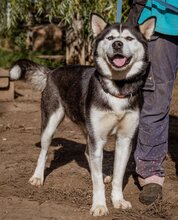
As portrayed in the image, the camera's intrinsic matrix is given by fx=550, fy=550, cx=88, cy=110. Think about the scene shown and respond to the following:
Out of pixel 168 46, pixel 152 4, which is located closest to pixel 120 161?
pixel 168 46

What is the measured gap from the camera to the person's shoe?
4738mm

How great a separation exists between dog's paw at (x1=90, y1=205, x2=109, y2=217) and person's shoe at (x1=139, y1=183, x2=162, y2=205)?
0.45 metres

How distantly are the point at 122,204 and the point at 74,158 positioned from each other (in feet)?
5.21

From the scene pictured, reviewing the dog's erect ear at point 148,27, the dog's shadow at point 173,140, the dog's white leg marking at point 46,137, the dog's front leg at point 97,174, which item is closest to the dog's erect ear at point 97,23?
the dog's erect ear at point 148,27

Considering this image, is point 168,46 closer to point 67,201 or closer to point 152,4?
point 152,4

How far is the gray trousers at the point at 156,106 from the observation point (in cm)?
464

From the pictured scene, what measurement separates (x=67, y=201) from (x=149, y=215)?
719 mm

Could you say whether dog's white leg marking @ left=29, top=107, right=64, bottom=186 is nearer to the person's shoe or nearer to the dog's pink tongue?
the person's shoe

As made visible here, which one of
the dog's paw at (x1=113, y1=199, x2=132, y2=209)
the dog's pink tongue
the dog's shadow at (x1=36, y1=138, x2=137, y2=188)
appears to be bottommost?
the dog's shadow at (x1=36, y1=138, x2=137, y2=188)

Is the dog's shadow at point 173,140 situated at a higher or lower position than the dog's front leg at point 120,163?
lower

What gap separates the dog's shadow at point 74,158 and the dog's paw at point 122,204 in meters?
0.60

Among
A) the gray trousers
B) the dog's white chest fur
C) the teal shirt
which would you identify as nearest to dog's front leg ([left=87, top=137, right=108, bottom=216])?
the dog's white chest fur

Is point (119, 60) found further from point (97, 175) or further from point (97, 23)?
point (97, 175)

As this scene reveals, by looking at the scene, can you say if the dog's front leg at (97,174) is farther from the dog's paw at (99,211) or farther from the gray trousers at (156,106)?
the gray trousers at (156,106)
